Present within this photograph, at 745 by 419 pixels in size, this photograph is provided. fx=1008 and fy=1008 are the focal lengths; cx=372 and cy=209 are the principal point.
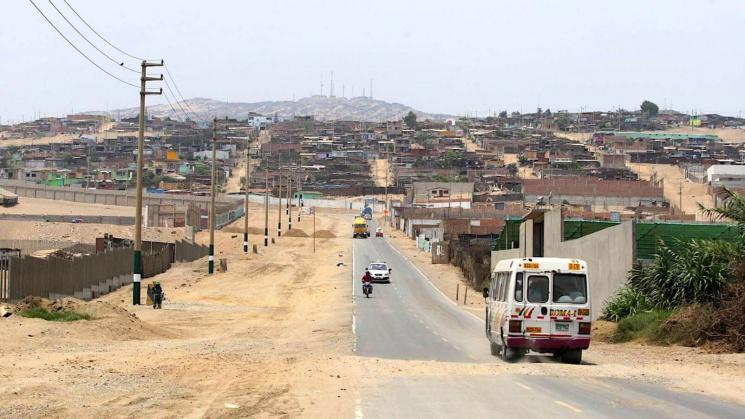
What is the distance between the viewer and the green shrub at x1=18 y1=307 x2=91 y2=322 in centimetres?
2925

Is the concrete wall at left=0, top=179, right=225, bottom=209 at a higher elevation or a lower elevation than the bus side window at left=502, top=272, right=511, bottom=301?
higher

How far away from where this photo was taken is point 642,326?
28.9m

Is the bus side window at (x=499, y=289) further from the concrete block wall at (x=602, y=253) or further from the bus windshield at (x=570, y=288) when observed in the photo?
the concrete block wall at (x=602, y=253)

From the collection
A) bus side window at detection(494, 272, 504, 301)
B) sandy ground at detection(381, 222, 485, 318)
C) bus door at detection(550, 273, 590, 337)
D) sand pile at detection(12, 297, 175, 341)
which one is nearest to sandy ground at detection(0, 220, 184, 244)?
sandy ground at detection(381, 222, 485, 318)

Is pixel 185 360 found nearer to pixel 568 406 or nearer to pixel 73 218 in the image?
pixel 568 406

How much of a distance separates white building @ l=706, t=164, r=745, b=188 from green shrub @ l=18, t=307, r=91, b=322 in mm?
118641

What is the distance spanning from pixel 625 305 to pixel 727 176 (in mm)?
116444

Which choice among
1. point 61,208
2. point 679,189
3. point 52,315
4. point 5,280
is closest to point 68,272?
point 5,280

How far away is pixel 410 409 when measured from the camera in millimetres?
13992

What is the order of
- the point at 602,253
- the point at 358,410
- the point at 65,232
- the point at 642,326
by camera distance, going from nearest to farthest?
1. the point at 358,410
2. the point at 642,326
3. the point at 602,253
4. the point at 65,232

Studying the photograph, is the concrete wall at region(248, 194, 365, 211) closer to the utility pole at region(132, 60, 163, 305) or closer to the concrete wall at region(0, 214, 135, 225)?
the concrete wall at region(0, 214, 135, 225)

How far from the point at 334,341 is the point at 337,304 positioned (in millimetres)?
20261

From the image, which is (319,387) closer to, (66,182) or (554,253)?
(554,253)

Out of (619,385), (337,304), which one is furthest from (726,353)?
(337,304)
